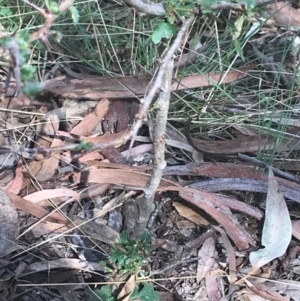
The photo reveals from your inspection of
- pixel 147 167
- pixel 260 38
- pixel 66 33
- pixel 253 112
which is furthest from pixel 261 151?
pixel 66 33

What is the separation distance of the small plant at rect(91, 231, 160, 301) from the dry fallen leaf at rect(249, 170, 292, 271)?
28 cm

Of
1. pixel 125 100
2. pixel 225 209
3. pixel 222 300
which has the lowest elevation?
pixel 222 300

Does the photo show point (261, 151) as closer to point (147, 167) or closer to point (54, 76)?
point (147, 167)

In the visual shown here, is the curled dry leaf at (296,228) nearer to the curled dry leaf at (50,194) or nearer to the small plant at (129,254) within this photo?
the small plant at (129,254)

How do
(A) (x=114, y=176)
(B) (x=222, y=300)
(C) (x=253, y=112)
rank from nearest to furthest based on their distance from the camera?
(B) (x=222, y=300) < (A) (x=114, y=176) < (C) (x=253, y=112)

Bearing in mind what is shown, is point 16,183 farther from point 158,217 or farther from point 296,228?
point 296,228

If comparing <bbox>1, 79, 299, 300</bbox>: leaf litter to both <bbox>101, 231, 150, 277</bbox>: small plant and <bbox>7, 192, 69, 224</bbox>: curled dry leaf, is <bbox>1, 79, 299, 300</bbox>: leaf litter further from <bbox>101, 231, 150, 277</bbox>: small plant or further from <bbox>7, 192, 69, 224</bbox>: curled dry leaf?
<bbox>101, 231, 150, 277</bbox>: small plant

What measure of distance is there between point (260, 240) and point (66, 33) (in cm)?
97

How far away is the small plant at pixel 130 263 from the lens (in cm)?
126

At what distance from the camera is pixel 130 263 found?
1.26 m

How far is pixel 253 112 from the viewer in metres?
1.75

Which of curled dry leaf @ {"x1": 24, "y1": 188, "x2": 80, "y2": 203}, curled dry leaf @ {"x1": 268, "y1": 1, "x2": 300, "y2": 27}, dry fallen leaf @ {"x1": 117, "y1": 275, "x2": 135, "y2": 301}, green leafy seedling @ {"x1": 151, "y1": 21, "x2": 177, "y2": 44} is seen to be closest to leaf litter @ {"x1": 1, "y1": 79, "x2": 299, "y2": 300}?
curled dry leaf @ {"x1": 24, "y1": 188, "x2": 80, "y2": 203}

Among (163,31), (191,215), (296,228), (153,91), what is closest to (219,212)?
(191,215)

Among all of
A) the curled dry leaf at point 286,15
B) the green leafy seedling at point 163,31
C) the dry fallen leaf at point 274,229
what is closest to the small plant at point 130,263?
the dry fallen leaf at point 274,229
